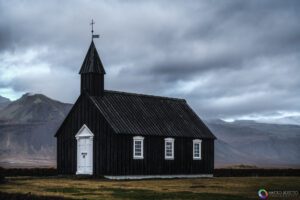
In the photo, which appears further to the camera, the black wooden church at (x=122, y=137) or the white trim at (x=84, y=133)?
the white trim at (x=84, y=133)

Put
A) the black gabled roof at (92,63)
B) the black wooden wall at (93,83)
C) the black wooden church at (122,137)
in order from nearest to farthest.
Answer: the black wooden church at (122,137) → the black wooden wall at (93,83) → the black gabled roof at (92,63)

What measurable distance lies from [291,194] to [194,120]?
28.7m

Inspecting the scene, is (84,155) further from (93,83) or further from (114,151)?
(93,83)

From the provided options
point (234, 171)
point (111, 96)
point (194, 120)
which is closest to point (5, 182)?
point (111, 96)

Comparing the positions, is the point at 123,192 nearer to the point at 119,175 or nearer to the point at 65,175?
the point at 119,175

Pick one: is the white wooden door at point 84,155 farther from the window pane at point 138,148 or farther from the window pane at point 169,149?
the window pane at point 169,149

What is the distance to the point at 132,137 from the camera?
5053 cm

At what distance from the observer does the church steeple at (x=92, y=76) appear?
52.2 metres

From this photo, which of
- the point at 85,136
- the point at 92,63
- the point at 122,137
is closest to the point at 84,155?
the point at 85,136

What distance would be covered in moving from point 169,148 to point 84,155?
7.60 metres

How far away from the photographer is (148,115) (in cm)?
5456

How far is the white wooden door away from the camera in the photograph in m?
50.8

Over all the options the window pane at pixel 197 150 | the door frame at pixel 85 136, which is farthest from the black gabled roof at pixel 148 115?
the door frame at pixel 85 136

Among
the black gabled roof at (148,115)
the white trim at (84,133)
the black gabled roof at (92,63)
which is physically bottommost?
the white trim at (84,133)
